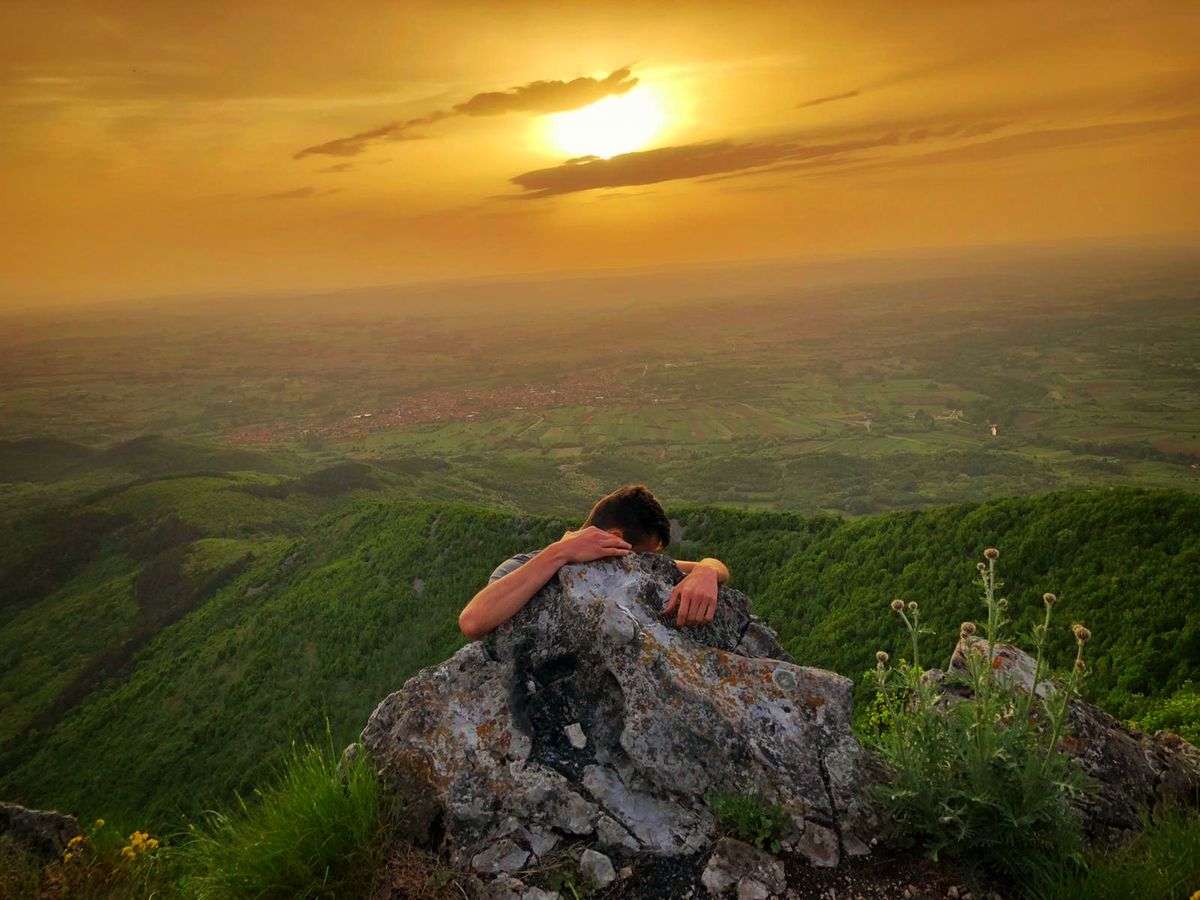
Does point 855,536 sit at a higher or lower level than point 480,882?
lower

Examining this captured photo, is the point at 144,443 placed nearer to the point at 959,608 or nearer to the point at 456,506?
the point at 456,506

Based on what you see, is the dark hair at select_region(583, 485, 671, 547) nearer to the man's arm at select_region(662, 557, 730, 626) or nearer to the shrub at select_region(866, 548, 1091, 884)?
the man's arm at select_region(662, 557, 730, 626)

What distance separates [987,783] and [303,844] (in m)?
4.44

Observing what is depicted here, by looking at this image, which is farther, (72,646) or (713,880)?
(72,646)

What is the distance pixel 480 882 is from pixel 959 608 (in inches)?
674

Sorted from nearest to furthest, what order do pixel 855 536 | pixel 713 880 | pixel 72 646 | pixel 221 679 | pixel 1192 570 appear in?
pixel 713 880 → pixel 1192 570 → pixel 855 536 → pixel 221 679 → pixel 72 646

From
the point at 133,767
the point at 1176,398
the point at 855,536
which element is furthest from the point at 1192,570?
the point at 1176,398

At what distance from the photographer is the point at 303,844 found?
4.28 m

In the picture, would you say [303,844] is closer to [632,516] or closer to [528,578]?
[528,578]

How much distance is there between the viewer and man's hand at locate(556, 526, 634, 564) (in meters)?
5.63

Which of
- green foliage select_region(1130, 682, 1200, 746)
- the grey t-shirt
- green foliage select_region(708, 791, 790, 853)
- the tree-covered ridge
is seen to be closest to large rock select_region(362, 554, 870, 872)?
green foliage select_region(708, 791, 790, 853)

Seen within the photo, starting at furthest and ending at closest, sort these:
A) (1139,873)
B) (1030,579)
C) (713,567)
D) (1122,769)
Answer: (1030,579) < (713,567) < (1122,769) < (1139,873)

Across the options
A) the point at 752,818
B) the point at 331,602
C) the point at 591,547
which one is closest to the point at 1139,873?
the point at 752,818

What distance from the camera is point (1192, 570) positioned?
12.8 meters
